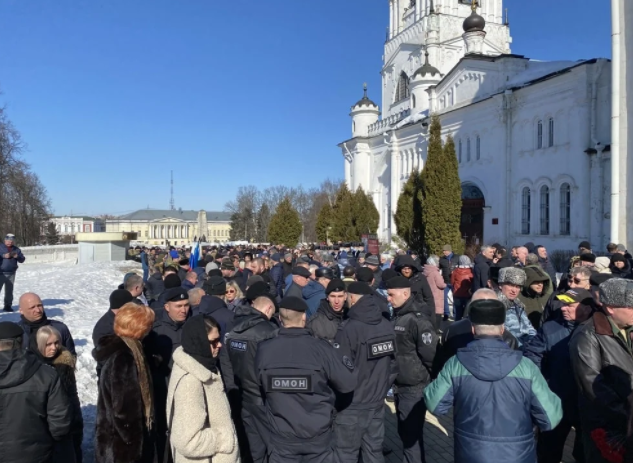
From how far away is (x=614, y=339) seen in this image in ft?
11.1

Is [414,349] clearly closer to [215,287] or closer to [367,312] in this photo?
[367,312]

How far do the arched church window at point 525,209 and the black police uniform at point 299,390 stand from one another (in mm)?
24362

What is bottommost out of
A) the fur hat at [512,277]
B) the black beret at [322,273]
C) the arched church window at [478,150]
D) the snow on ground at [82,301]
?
the snow on ground at [82,301]

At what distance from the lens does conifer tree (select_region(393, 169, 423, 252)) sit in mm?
27094

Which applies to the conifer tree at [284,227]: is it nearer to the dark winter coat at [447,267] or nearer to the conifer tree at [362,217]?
the conifer tree at [362,217]

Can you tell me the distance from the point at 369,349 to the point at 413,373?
2.13 ft

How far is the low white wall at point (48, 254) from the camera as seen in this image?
30.4 m

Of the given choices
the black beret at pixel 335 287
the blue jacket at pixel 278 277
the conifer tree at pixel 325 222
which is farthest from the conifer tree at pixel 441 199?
the black beret at pixel 335 287

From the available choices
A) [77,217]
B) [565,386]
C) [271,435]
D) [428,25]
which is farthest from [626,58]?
[77,217]

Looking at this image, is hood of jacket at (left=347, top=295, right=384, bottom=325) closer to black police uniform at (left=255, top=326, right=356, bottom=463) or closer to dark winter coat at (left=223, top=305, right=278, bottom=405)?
dark winter coat at (left=223, top=305, right=278, bottom=405)

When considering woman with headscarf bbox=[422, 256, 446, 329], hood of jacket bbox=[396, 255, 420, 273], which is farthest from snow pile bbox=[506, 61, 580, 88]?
hood of jacket bbox=[396, 255, 420, 273]

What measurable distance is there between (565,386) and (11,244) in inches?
461

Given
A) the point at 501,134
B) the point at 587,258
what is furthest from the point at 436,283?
the point at 501,134

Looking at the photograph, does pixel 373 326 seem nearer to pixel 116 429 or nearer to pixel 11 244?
pixel 116 429
